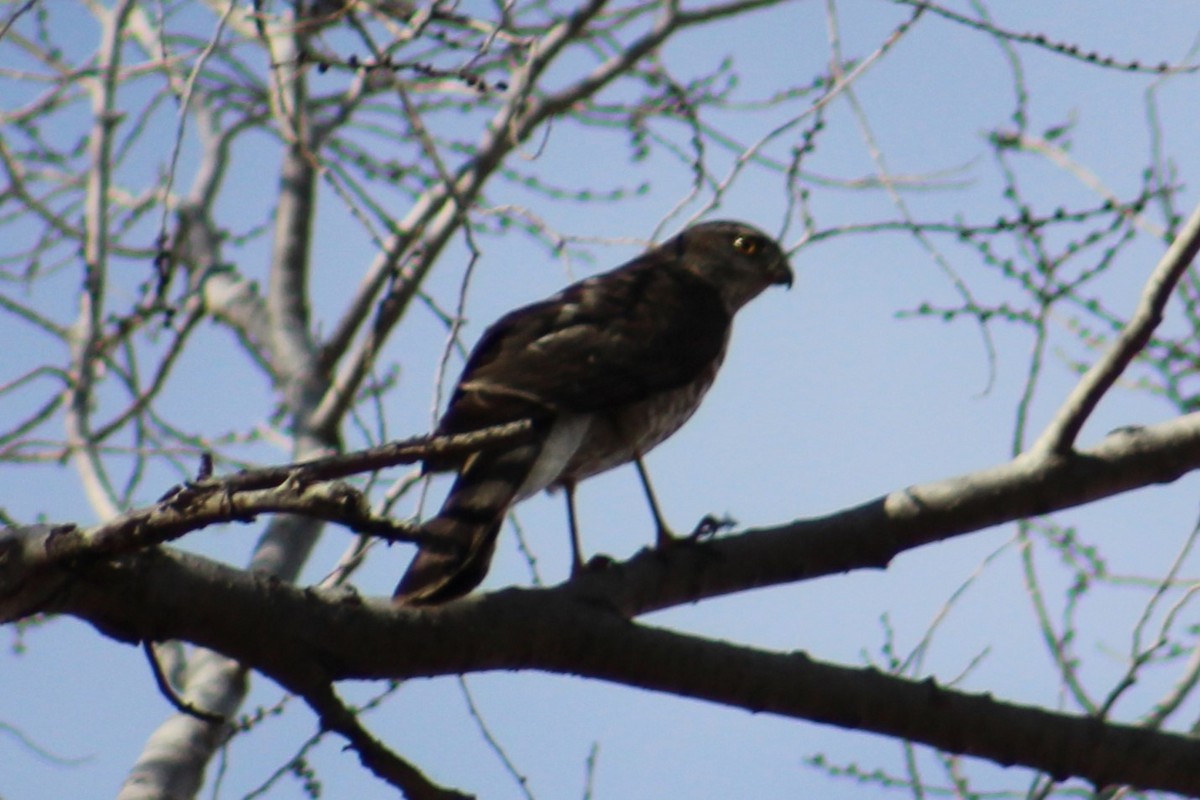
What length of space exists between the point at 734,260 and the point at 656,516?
1814 millimetres

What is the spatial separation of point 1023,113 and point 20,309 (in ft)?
12.3

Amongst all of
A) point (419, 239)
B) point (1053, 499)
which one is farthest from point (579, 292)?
point (1053, 499)

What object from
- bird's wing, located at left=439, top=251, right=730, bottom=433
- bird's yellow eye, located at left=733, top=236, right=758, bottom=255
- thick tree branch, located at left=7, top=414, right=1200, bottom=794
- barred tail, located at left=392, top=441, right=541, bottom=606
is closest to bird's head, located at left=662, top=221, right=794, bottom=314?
bird's yellow eye, located at left=733, top=236, right=758, bottom=255

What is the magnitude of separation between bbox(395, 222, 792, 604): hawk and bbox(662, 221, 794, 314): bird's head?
0.01 meters

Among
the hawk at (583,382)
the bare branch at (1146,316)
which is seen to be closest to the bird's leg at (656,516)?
the hawk at (583,382)

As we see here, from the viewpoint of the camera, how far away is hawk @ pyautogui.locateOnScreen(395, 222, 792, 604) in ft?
9.93

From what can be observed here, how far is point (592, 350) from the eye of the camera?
4.03 m

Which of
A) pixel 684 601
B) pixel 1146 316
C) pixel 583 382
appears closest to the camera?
pixel 1146 316

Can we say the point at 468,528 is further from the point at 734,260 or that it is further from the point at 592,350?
the point at 734,260

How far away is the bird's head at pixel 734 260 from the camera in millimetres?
5266

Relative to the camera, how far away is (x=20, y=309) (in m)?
5.55

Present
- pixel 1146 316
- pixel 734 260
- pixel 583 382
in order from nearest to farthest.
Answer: pixel 1146 316
pixel 583 382
pixel 734 260

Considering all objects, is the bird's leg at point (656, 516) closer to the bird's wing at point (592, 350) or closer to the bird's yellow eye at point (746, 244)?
the bird's wing at point (592, 350)

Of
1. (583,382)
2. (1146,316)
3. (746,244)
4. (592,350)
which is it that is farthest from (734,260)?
(1146,316)
